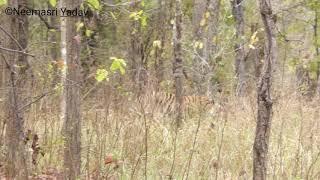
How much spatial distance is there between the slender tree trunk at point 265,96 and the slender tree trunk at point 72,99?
1597 millimetres

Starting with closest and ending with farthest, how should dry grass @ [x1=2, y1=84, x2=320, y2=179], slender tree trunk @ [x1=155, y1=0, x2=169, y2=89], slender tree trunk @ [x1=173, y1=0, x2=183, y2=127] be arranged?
dry grass @ [x1=2, y1=84, x2=320, y2=179], slender tree trunk @ [x1=173, y1=0, x2=183, y2=127], slender tree trunk @ [x1=155, y1=0, x2=169, y2=89]

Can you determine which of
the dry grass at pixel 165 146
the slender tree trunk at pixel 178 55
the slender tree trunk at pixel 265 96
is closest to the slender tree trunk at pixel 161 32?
the slender tree trunk at pixel 178 55

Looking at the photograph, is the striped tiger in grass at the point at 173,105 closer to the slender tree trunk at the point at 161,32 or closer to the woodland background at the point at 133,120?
the woodland background at the point at 133,120

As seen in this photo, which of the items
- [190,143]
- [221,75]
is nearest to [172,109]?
[190,143]

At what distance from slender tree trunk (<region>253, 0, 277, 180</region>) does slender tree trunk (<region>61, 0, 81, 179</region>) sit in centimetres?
160

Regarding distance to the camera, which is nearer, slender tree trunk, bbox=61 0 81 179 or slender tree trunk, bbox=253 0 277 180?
slender tree trunk, bbox=253 0 277 180

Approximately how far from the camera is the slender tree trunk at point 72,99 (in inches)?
182

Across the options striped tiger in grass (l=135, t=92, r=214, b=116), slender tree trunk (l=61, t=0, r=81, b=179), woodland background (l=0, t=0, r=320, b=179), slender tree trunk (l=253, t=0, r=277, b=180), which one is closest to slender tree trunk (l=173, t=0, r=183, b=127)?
woodland background (l=0, t=0, r=320, b=179)

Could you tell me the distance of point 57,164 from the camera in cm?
562

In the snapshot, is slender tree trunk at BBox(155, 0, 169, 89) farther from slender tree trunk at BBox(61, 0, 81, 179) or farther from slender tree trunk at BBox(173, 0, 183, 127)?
slender tree trunk at BBox(61, 0, 81, 179)

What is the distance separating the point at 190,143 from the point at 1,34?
254cm

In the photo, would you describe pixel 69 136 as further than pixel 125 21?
No

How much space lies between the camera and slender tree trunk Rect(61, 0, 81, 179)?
15.1 feet

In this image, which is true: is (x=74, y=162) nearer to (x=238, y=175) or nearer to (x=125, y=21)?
(x=238, y=175)
